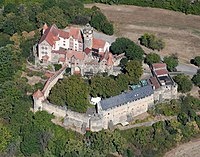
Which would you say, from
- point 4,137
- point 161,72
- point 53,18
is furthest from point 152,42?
point 4,137

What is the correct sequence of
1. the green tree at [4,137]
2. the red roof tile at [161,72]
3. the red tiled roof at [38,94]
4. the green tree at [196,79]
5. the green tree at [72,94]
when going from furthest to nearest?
1. the red roof tile at [161,72]
2. the green tree at [196,79]
3. the red tiled roof at [38,94]
4. the green tree at [72,94]
5. the green tree at [4,137]

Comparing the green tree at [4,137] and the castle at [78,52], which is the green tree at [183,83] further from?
the green tree at [4,137]

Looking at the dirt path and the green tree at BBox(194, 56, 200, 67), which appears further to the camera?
the green tree at BBox(194, 56, 200, 67)

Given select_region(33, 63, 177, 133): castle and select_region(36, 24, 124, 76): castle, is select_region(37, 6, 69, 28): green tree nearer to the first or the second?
select_region(36, 24, 124, 76): castle

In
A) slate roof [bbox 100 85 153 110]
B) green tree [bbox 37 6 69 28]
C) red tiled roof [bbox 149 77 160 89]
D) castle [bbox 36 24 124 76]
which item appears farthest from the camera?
green tree [bbox 37 6 69 28]

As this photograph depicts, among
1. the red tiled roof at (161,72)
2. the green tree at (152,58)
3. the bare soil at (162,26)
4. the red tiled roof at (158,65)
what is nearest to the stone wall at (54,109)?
the red tiled roof at (161,72)

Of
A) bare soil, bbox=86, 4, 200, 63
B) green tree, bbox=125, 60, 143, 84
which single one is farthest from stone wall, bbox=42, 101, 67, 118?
bare soil, bbox=86, 4, 200, 63

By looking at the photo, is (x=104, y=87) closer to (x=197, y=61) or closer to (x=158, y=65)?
(x=158, y=65)
